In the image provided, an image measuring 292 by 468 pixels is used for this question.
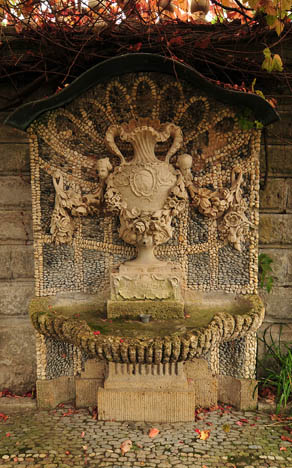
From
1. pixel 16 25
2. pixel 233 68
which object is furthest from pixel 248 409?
pixel 16 25

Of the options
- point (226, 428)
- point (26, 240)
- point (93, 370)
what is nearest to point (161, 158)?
point (26, 240)

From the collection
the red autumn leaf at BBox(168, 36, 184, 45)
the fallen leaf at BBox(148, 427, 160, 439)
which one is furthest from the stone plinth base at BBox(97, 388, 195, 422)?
the red autumn leaf at BBox(168, 36, 184, 45)

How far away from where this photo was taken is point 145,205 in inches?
130

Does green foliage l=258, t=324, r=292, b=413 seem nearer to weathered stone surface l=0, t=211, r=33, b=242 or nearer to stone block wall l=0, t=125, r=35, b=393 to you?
stone block wall l=0, t=125, r=35, b=393

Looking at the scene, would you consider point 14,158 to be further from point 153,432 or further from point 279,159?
point 153,432

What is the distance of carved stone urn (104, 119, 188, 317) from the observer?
3.29 meters

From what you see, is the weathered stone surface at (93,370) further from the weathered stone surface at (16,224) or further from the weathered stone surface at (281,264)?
the weathered stone surface at (281,264)

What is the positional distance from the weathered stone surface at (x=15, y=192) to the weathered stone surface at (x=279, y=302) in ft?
7.52

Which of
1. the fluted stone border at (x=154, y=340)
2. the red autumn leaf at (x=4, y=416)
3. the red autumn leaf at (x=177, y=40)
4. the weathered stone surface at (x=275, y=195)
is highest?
the red autumn leaf at (x=177, y=40)

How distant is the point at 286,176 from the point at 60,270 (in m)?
2.12

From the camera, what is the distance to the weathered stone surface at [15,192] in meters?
3.68

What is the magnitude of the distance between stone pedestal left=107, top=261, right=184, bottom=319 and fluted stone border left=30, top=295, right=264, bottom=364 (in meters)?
0.37

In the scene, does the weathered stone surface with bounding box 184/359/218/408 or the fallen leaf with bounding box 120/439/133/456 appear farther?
the weathered stone surface with bounding box 184/359/218/408

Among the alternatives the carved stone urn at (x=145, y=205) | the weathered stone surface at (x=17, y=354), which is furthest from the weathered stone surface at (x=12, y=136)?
the weathered stone surface at (x=17, y=354)
